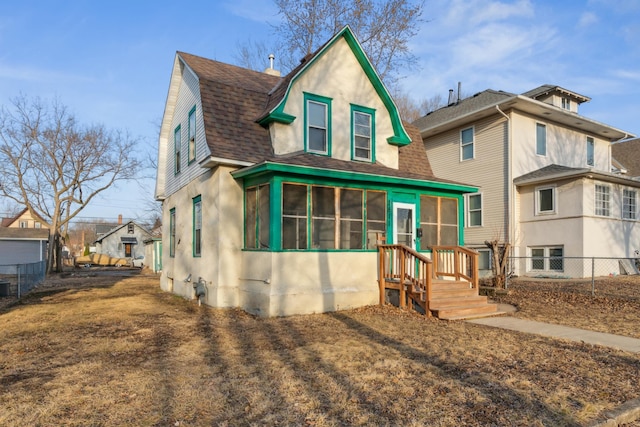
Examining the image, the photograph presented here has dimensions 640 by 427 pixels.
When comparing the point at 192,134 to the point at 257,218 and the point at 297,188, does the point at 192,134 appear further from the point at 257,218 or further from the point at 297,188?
the point at 297,188

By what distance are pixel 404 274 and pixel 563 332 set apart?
3.32 metres

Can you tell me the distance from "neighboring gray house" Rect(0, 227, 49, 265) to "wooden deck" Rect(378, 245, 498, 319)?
118 ft

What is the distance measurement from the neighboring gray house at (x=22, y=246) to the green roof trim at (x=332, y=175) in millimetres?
35144

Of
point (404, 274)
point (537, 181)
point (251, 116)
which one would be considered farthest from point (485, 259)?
point (251, 116)

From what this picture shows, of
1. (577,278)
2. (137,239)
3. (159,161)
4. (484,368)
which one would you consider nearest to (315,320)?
(484,368)

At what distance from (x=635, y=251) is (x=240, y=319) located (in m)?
18.4

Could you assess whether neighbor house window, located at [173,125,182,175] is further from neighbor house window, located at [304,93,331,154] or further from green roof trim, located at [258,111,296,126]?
neighbor house window, located at [304,93,331,154]

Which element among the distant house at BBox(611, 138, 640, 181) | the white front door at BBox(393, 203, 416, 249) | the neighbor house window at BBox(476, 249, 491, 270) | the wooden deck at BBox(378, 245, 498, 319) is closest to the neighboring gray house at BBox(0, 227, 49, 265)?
the neighbor house window at BBox(476, 249, 491, 270)

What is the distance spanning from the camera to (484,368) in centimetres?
552

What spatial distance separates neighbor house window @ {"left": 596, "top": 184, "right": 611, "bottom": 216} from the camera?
57.9 feet

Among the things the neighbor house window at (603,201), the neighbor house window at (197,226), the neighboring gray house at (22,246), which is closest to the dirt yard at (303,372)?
the neighbor house window at (197,226)

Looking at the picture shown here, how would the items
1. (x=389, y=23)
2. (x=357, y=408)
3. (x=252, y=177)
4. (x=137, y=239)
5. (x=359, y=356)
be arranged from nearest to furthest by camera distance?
(x=357, y=408)
(x=359, y=356)
(x=252, y=177)
(x=389, y=23)
(x=137, y=239)

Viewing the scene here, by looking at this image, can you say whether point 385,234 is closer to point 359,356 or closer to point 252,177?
point 252,177

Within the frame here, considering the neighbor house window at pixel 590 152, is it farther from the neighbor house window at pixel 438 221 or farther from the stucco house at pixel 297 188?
the neighbor house window at pixel 438 221
